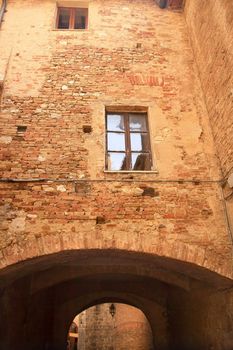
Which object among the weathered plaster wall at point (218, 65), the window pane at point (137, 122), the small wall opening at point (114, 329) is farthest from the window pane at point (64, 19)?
the small wall opening at point (114, 329)

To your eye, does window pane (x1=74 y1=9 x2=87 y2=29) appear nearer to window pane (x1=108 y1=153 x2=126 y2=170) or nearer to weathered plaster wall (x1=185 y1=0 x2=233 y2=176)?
weathered plaster wall (x1=185 y1=0 x2=233 y2=176)

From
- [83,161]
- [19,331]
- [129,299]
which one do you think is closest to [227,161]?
[83,161]

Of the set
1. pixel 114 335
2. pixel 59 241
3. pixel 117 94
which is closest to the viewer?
pixel 59 241

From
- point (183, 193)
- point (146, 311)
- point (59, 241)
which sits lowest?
point (146, 311)

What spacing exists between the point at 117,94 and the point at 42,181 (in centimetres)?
238

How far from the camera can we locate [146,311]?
923cm

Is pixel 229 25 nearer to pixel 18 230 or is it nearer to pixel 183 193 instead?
pixel 183 193

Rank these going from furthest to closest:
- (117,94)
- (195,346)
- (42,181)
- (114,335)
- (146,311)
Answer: (114,335) < (146,311) < (195,346) < (117,94) < (42,181)

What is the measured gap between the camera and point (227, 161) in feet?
16.6

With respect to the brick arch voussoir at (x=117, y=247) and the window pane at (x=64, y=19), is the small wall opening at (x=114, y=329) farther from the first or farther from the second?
the window pane at (x=64, y=19)

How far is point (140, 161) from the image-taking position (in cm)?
553

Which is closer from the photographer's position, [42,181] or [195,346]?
[42,181]

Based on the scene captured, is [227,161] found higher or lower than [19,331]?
higher

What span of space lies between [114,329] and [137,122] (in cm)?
1106
